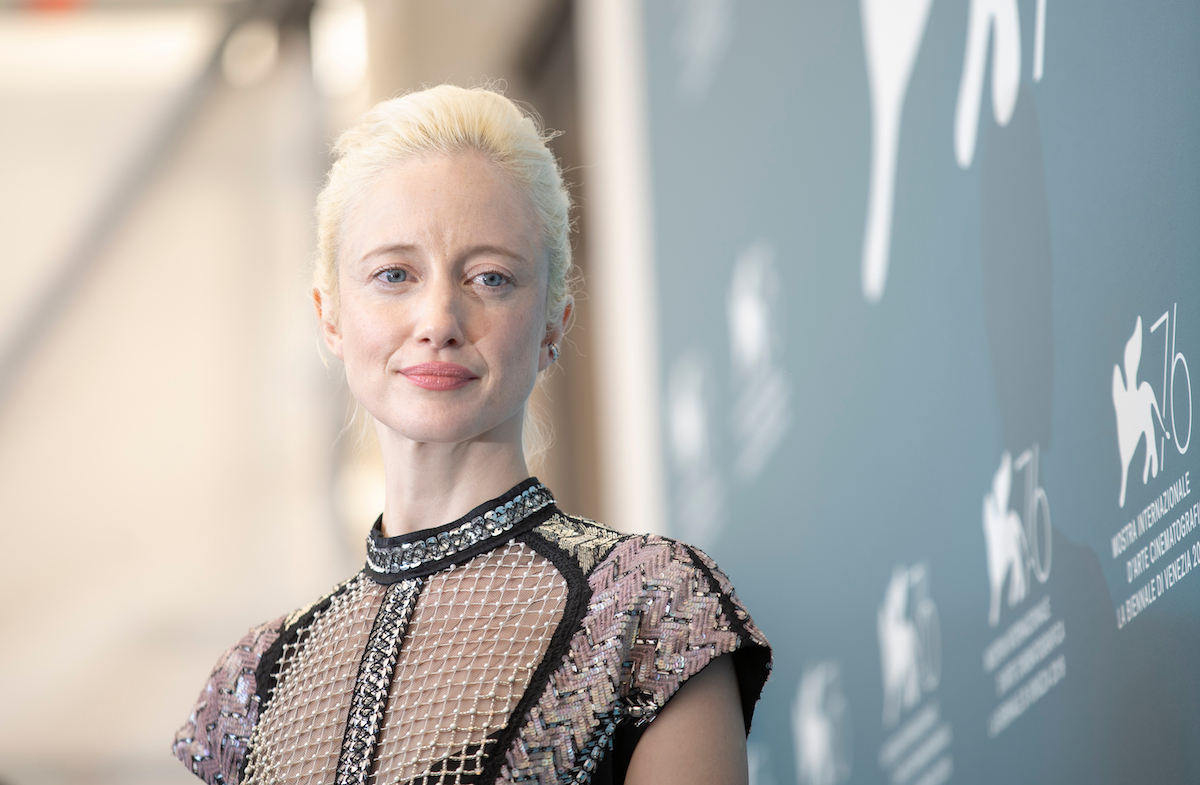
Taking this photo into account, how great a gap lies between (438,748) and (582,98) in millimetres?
3132

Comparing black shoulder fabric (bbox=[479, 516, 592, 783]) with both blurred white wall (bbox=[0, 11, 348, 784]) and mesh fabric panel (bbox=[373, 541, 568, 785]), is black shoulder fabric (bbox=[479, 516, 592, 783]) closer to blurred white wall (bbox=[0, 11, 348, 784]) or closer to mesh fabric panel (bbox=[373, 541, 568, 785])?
mesh fabric panel (bbox=[373, 541, 568, 785])

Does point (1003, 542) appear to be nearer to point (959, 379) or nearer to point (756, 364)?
point (959, 379)

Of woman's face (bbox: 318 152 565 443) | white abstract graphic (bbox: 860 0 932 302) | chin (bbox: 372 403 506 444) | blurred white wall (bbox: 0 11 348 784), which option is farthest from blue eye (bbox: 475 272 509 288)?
blurred white wall (bbox: 0 11 348 784)

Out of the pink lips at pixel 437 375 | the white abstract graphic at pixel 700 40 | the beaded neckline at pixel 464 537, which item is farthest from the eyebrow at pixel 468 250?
the white abstract graphic at pixel 700 40

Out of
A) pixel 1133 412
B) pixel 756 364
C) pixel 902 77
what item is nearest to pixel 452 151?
pixel 1133 412

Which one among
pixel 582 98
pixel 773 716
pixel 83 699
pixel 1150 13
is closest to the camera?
pixel 1150 13

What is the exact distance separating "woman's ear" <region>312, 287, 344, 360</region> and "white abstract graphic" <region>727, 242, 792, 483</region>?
1.14 m

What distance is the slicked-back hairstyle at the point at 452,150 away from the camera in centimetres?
112

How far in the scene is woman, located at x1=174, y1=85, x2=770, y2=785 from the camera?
3.18 feet

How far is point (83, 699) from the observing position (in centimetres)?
420

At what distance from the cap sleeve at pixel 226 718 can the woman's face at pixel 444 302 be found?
310 millimetres

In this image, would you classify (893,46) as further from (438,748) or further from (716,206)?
(438,748)

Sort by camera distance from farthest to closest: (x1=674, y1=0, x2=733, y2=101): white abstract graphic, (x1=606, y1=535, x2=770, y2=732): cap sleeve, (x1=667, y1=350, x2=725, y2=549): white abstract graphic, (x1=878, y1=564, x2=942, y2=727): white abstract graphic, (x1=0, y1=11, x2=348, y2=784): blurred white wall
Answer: (x1=0, y1=11, x2=348, y2=784): blurred white wall
(x1=667, y1=350, x2=725, y2=549): white abstract graphic
(x1=674, y1=0, x2=733, y2=101): white abstract graphic
(x1=878, y1=564, x2=942, y2=727): white abstract graphic
(x1=606, y1=535, x2=770, y2=732): cap sleeve

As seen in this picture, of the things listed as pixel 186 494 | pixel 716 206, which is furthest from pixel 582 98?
pixel 186 494
